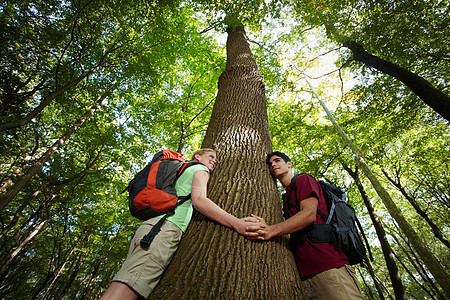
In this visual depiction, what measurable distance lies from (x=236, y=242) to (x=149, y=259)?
711 mm

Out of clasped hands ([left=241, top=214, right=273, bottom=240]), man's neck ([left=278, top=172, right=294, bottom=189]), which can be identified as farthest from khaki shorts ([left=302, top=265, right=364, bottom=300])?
man's neck ([left=278, top=172, right=294, bottom=189])

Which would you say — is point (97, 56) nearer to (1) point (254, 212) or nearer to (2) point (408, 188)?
(1) point (254, 212)

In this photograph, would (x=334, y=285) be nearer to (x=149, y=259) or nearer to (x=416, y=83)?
(x=149, y=259)

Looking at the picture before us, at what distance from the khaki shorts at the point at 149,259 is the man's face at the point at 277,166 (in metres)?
1.38

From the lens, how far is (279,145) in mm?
11078

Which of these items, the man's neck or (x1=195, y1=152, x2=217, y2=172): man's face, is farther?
the man's neck

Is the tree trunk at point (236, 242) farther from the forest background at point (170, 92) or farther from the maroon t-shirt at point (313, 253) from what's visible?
the forest background at point (170, 92)

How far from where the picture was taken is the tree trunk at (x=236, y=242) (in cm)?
120

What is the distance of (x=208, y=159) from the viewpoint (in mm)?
2219

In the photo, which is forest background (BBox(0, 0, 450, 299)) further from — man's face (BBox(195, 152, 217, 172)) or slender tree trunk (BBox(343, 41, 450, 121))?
man's face (BBox(195, 152, 217, 172))

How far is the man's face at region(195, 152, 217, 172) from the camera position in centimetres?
219

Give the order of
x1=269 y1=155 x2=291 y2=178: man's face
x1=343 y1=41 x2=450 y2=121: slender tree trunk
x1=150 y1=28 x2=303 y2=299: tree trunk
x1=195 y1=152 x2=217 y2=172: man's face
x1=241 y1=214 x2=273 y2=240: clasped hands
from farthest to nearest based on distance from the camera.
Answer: x1=343 y1=41 x2=450 y2=121: slender tree trunk, x1=269 y1=155 x2=291 y2=178: man's face, x1=195 y1=152 x2=217 y2=172: man's face, x1=241 y1=214 x2=273 y2=240: clasped hands, x1=150 y1=28 x2=303 y2=299: tree trunk

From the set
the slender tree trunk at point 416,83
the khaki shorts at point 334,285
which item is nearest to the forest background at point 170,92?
the slender tree trunk at point 416,83

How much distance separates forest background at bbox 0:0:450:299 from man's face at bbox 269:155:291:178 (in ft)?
18.5
